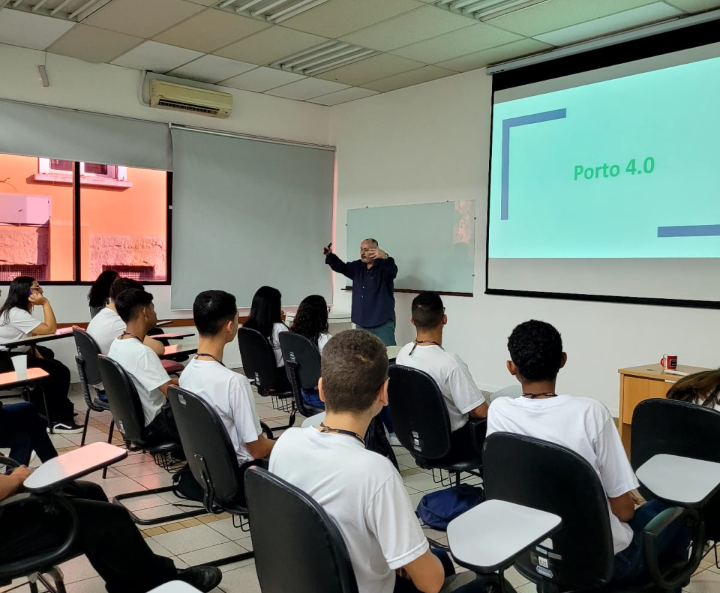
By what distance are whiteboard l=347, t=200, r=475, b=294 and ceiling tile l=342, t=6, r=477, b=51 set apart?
1.59 meters

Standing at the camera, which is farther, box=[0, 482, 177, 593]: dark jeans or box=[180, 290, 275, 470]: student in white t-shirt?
box=[180, 290, 275, 470]: student in white t-shirt

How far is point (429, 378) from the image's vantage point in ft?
9.07

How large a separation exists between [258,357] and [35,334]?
172 cm

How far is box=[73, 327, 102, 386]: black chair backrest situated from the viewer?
3799 millimetres

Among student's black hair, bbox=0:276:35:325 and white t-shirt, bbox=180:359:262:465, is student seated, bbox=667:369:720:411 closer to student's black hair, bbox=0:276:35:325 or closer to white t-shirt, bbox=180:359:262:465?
white t-shirt, bbox=180:359:262:465

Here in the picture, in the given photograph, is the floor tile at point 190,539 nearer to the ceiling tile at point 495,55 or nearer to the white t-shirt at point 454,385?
the white t-shirt at point 454,385

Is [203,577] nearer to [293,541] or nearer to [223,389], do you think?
[223,389]

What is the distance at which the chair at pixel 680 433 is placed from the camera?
6.82ft

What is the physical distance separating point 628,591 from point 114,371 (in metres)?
2.19

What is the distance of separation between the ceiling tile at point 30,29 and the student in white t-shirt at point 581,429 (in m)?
4.55

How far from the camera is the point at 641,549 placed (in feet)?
5.97

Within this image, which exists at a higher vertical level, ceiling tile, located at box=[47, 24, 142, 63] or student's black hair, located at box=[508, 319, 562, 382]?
ceiling tile, located at box=[47, 24, 142, 63]

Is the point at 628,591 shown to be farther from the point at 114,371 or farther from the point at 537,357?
the point at 114,371

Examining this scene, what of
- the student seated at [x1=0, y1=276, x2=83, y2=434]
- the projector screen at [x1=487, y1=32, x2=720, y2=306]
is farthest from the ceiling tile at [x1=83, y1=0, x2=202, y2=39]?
the projector screen at [x1=487, y1=32, x2=720, y2=306]
